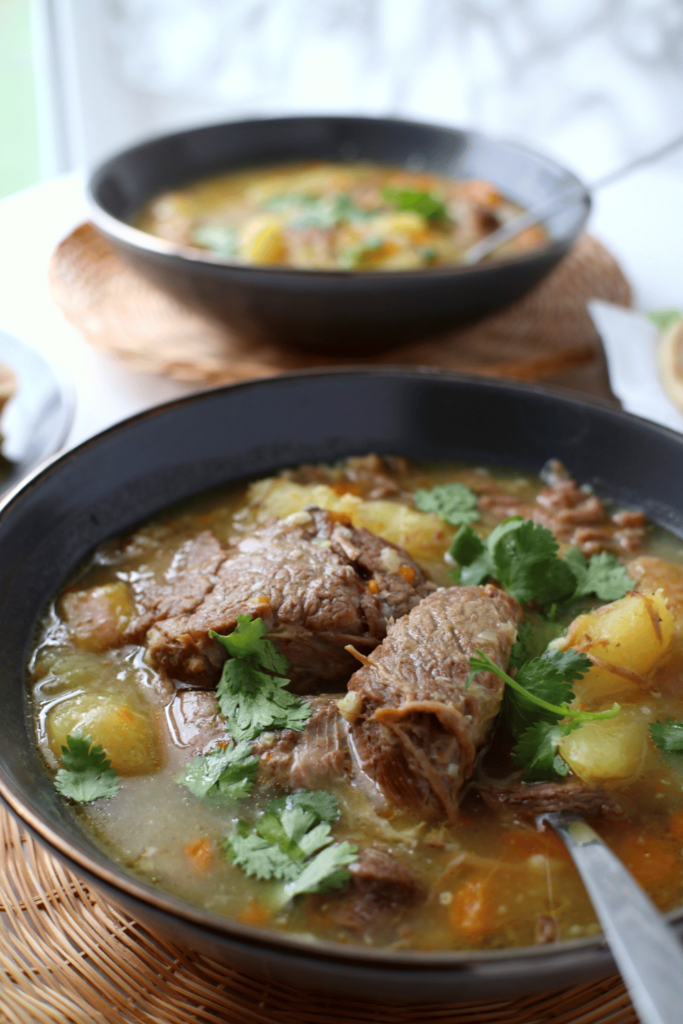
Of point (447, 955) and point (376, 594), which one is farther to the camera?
point (376, 594)

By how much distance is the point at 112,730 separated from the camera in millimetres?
1797

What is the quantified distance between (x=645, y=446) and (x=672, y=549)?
27 centimetres

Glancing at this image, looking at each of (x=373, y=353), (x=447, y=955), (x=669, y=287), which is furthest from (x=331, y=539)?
(x=669, y=287)

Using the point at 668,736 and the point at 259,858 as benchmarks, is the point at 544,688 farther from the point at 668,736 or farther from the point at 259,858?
the point at 259,858

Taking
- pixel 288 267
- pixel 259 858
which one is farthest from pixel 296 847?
pixel 288 267

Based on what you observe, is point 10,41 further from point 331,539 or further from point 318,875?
point 318,875

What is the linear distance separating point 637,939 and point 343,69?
314 inches

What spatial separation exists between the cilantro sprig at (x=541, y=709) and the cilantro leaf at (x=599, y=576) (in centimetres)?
38

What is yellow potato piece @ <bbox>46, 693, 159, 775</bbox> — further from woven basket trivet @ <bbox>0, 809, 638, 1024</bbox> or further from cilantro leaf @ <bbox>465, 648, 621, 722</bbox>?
cilantro leaf @ <bbox>465, 648, 621, 722</bbox>

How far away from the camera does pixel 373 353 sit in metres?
3.40

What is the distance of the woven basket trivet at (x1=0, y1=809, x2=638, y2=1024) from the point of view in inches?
59.4

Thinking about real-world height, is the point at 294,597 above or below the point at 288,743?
above

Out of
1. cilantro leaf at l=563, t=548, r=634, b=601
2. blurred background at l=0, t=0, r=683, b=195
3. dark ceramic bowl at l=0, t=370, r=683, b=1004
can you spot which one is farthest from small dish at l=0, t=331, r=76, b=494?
blurred background at l=0, t=0, r=683, b=195

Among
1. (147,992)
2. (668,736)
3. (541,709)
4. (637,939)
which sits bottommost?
(147,992)
